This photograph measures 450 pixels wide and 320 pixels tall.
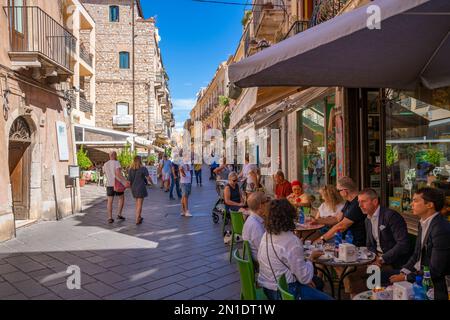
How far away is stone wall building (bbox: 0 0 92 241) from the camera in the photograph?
8.00 meters

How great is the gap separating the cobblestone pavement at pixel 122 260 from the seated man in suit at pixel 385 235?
165cm

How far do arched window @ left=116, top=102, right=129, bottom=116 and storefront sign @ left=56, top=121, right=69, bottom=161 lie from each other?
1871 centimetres

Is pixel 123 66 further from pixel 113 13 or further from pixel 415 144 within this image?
pixel 415 144

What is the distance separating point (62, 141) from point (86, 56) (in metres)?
13.9

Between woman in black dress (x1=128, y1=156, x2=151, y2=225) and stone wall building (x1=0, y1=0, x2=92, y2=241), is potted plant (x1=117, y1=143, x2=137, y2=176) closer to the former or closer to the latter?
stone wall building (x1=0, y1=0, x2=92, y2=241)

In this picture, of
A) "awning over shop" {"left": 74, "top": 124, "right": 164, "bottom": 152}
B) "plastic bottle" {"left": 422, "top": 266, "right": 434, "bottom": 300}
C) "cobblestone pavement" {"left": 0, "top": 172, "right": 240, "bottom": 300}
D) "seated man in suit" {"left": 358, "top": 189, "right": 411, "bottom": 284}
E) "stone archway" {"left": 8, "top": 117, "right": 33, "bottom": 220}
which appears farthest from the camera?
"awning over shop" {"left": 74, "top": 124, "right": 164, "bottom": 152}

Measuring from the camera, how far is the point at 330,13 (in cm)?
838

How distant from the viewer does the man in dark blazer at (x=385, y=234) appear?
143 inches

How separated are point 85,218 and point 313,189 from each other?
6.24 m

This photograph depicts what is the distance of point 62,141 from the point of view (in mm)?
11031

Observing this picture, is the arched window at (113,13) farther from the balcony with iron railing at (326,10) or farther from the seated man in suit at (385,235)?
the seated man in suit at (385,235)

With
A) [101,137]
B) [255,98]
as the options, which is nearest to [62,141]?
[255,98]

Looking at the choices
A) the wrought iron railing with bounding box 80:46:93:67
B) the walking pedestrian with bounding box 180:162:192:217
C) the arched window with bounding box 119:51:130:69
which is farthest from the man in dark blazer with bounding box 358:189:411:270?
the arched window with bounding box 119:51:130:69

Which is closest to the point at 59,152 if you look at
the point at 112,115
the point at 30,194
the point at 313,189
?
the point at 30,194
